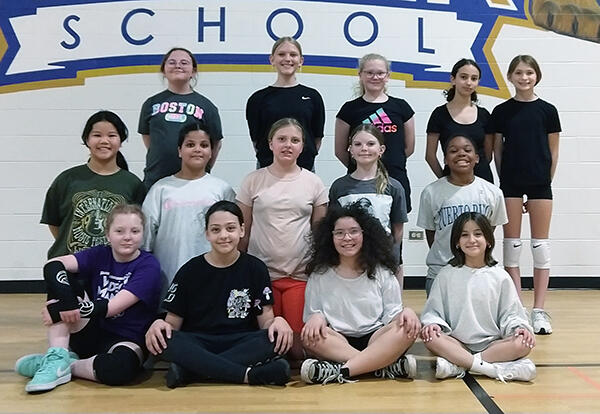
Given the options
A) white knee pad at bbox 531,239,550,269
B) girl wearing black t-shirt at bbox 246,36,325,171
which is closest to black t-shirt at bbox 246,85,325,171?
girl wearing black t-shirt at bbox 246,36,325,171

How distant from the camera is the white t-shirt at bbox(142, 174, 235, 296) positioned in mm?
2914

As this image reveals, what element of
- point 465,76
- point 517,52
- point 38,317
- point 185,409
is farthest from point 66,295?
point 517,52

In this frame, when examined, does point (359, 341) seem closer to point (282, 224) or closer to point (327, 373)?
point (327, 373)

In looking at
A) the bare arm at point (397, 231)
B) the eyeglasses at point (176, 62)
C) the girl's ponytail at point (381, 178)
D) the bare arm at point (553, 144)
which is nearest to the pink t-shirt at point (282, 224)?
the girl's ponytail at point (381, 178)

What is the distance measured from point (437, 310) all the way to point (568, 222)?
261 centimetres

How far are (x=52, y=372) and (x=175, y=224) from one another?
2.79ft

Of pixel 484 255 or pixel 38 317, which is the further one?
pixel 38 317

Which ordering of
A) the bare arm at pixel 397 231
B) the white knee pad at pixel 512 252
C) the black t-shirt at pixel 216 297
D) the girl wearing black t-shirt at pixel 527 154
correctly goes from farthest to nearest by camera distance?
the white knee pad at pixel 512 252 < the girl wearing black t-shirt at pixel 527 154 < the bare arm at pixel 397 231 < the black t-shirt at pixel 216 297

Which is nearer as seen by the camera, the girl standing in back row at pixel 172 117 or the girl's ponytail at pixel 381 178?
the girl's ponytail at pixel 381 178

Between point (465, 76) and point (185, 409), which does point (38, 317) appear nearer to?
point (185, 409)

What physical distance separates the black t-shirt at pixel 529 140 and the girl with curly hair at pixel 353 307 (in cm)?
118

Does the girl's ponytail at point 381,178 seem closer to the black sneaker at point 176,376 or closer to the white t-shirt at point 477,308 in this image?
the white t-shirt at point 477,308

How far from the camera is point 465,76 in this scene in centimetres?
344

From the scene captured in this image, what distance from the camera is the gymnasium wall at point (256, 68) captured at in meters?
4.71
